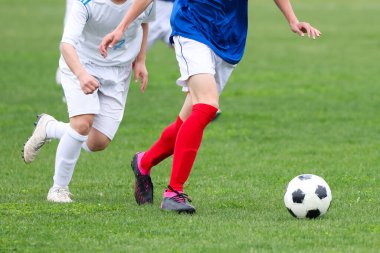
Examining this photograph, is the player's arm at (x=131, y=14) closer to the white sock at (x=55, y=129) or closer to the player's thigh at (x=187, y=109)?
the player's thigh at (x=187, y=109)

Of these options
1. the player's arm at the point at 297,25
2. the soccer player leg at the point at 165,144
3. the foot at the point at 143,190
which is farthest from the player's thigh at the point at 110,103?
the player's arm at the point at 297,25

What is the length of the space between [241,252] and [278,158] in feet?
15.4

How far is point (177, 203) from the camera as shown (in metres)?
7.35

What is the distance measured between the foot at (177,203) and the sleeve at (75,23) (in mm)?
1305

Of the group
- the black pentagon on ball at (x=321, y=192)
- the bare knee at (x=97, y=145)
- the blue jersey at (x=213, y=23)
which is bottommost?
the bare knee at (x=97, y=145)

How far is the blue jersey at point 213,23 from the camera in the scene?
7512mm

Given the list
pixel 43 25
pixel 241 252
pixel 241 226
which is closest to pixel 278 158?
pixel 241 226

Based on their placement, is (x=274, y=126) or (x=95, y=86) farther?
(x=274, y=126)

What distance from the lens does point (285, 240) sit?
635 centimetres

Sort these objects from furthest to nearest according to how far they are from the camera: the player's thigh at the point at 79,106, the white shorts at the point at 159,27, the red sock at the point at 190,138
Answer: the white shorts at the point at 159,27, the player's thigh at the point at 79,106, the red sock at the point at 190,138

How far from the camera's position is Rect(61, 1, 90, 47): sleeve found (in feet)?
24.9

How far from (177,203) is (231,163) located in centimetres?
310

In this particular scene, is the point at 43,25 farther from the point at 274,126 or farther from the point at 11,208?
the point at 11,208

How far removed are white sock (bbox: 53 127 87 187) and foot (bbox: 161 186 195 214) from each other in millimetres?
972
